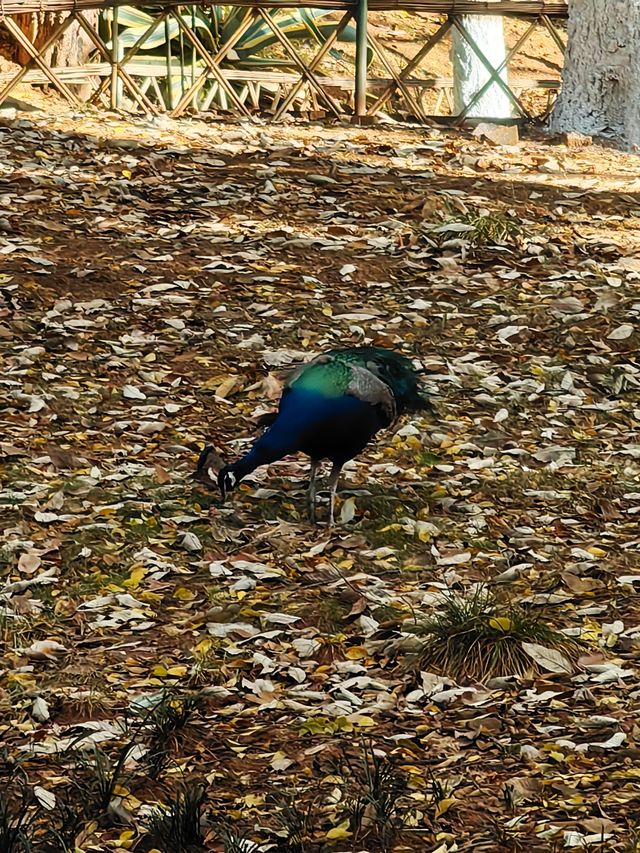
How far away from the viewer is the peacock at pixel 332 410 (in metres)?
4.57

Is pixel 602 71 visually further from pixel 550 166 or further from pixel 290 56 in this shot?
pixel 290 56

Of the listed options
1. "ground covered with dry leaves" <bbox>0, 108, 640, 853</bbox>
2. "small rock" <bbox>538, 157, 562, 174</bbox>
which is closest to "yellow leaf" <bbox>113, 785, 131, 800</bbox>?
"ground covered with dry leaves" <bbox>0, 108, 640, 853</bbox>

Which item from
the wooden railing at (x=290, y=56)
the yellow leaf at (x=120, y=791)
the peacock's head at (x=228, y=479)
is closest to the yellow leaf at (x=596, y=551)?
the peacock's head at (x=228, y=479)

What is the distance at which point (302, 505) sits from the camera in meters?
5.14

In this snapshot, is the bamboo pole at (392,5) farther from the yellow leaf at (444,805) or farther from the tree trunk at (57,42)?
the yellow leaf at (444,805)

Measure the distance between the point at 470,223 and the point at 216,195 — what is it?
A: 1.56m

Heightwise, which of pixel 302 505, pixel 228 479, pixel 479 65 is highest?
pixel 479 65

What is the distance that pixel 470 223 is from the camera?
7691mm

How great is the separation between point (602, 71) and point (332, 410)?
582 cm

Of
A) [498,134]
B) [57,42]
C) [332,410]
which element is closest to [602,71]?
[498,134]

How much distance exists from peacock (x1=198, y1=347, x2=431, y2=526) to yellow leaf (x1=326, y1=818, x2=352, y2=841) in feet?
5.26

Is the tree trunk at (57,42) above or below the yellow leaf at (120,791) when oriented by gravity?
above

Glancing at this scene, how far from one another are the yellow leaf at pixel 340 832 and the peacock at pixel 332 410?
1.60 m

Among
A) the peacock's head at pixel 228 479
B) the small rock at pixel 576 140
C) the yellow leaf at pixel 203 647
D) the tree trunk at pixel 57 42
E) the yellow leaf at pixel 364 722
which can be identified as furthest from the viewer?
the tree trunk at pixel 57 42
